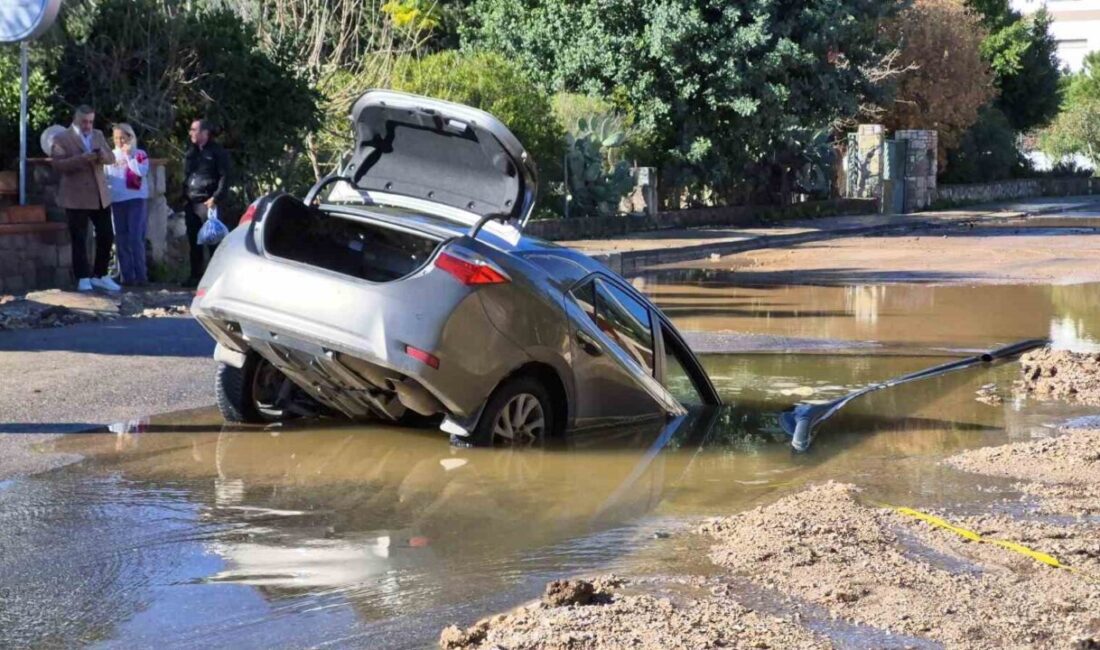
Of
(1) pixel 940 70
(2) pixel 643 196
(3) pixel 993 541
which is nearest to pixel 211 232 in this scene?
(3) pixel 993 541

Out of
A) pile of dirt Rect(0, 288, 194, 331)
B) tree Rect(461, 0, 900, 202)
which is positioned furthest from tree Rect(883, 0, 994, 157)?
pile of dirt Rect(0, 288, 194, 331)

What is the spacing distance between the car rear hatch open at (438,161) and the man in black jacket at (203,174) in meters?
7.08

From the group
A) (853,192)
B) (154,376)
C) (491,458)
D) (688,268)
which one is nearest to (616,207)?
(688,268)

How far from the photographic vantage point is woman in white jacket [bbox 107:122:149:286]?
52.5ft

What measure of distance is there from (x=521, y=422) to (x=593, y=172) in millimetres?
20720

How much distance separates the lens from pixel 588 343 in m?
9.23

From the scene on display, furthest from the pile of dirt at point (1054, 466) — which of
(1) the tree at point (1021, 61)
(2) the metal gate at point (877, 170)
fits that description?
(1) the tree at point (1021, 61)

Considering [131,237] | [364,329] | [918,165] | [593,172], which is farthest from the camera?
[918,165]

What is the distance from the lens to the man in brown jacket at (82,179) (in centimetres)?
1573

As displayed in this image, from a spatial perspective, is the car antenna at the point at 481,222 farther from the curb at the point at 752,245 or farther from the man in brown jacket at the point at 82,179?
the curb at the point at 752,245

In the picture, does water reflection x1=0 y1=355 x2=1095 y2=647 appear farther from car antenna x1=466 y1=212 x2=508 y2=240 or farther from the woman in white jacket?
the woman in white jacket

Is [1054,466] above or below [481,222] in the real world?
below

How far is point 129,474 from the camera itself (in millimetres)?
8352

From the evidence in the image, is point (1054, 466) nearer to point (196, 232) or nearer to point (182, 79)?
point (196, 232)
